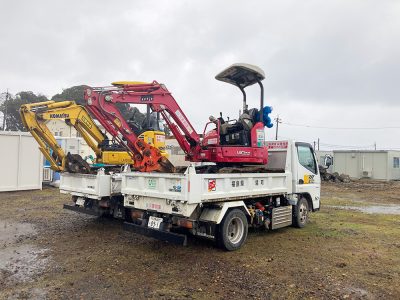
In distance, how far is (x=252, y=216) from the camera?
24.6ft

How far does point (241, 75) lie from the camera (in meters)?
9.09

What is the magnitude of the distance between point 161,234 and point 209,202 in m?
1.01

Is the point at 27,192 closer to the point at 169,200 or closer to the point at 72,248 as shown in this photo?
the point at 72,248

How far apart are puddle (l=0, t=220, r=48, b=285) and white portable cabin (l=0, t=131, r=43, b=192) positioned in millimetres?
7260

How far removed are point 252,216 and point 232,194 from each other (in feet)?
3.62

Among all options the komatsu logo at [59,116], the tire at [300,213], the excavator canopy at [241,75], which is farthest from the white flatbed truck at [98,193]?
the tire at [300,213]

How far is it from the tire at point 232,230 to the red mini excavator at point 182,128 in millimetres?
1797

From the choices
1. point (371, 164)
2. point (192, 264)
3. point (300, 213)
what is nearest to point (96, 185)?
point (192, 264)

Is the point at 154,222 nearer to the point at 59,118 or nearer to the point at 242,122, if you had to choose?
the point at 242,122

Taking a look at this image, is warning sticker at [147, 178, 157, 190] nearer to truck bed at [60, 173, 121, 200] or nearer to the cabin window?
truck bed at [60, 173, 121, 200]

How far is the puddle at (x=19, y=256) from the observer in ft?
17.6

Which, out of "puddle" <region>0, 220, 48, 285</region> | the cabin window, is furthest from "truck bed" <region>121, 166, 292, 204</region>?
the cabin window

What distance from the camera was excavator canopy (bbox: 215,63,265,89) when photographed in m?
8.50

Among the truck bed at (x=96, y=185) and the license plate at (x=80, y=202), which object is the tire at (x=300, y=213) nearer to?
the truck bed at (x=96, y=185)
